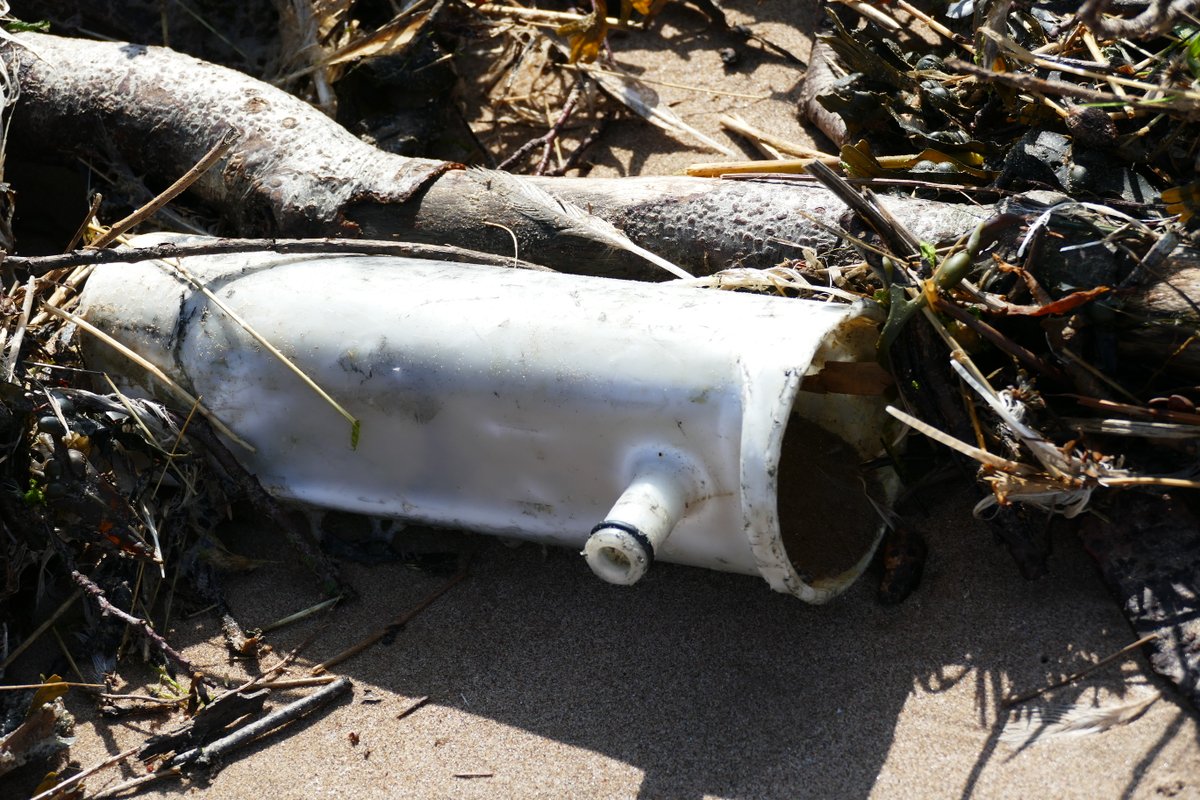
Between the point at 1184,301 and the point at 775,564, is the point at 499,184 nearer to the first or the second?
the point at 775,564

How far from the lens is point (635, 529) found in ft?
5.85

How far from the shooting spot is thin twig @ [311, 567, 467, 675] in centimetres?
213

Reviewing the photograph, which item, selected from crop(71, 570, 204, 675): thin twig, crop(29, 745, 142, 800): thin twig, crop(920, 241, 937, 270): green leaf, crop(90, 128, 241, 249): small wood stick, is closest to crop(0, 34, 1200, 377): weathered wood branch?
crop(920, 241, 937, 270): green leaf

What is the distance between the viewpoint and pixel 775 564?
1875 mm

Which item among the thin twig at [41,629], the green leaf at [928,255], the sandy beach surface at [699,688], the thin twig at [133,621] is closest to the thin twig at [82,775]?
the sandy beach surface at [699,688]

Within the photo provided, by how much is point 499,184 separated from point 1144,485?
4.98 feet

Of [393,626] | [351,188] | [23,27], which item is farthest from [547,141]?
[393,626]

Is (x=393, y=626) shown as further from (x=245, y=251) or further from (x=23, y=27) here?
(x=23, y=27)

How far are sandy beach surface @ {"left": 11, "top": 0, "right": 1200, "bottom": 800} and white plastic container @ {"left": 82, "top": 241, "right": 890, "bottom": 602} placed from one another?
123 mm

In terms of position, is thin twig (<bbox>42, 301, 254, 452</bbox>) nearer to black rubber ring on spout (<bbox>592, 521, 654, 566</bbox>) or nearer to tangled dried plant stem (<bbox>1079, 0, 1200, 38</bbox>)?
black rubber ring on spout (<bbox>592, 521, 654, 566</bbox>)

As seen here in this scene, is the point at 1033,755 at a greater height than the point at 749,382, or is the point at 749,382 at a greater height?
the point at 749,382

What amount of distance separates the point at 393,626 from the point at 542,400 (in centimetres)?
54

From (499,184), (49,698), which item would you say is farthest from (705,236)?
(49,698)

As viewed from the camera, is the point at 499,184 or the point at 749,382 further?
the point at 499,184
